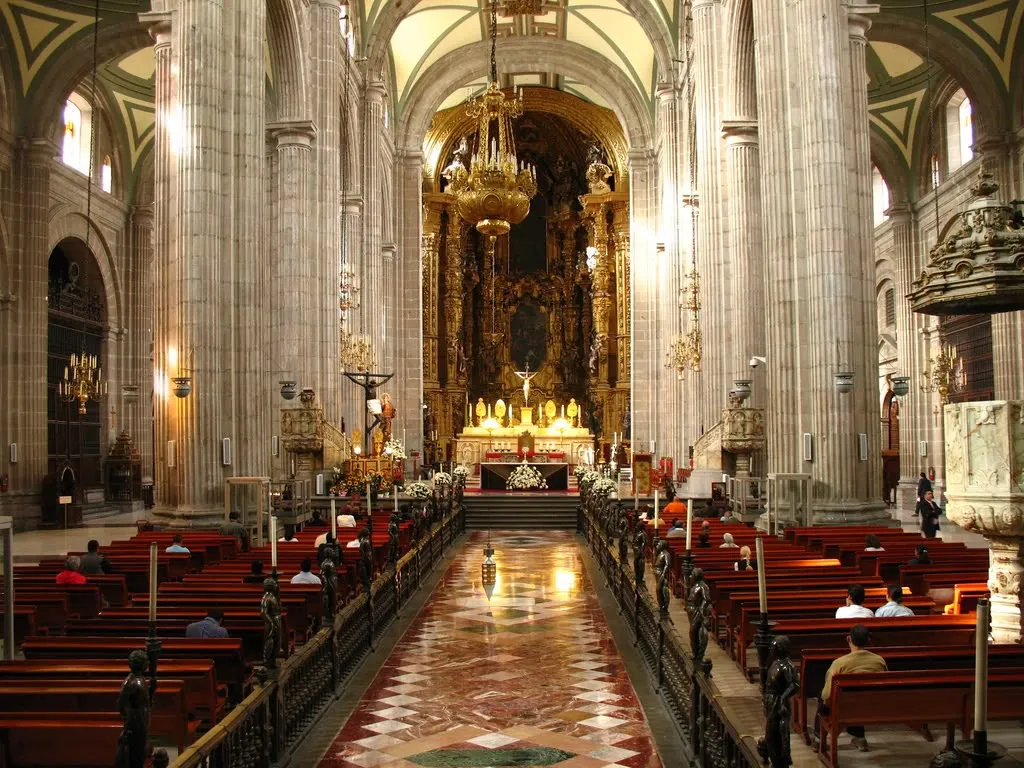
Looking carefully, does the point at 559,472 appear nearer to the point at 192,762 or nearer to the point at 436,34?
the point at 436,34

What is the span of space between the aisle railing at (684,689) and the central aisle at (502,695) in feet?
1.03

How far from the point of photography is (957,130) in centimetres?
3091

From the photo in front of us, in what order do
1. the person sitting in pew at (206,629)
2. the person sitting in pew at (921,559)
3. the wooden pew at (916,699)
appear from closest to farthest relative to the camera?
the wooden pew at (916,699) → the person sitting in pew at (206,629) → the person sitting in pew at (921,559)

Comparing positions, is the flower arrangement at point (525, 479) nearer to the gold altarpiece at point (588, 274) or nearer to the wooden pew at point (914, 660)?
the gold altarpiece at point (588, 274)

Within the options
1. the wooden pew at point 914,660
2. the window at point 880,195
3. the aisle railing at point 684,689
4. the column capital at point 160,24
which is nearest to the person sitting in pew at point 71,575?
the aisle railing at point 684,689

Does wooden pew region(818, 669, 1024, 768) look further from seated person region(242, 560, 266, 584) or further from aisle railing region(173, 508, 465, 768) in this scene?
seated person region(242, 560, 266, 584)

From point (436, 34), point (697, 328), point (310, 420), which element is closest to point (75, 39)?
point (310, 420)

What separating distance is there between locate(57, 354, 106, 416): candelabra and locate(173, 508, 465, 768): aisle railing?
51.4 feet

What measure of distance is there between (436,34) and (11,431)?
22465 millimetres

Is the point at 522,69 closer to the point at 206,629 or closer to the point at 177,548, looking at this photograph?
the point at 177,548

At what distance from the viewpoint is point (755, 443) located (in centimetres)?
2273

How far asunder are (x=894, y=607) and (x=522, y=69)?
37.2m

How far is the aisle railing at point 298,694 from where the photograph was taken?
17.6 ft

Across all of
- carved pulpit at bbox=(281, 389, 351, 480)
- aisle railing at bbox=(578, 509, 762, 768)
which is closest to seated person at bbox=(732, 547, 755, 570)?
aisle railing at bbox=(578, 509, 762, 768)
